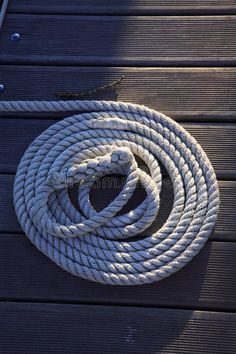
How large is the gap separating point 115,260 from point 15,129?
60 centimetres

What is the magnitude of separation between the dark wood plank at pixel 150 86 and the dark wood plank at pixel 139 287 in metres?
0.48

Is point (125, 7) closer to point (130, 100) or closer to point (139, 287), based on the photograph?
point (130, 100)

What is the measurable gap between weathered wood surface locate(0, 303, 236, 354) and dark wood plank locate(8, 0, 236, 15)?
3.67 feet

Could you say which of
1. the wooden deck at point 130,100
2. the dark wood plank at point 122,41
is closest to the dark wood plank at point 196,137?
the wooden deck at point 130,100

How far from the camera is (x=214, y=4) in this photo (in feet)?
6.49

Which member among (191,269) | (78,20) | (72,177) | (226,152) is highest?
(78,20)

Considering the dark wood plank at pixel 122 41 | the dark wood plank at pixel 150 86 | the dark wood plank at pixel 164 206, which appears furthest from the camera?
the dark wood plank at pixel 122 41

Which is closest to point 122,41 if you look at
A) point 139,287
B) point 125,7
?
point 125,7

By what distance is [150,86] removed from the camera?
1816 mm

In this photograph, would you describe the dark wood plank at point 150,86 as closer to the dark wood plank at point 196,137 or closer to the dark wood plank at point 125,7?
the dark wood plank at point 196,137

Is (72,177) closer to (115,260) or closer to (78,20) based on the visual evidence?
(115,260)

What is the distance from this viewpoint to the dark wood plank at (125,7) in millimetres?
1970

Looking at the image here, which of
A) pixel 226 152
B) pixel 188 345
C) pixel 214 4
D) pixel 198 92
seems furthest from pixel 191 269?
pixel 214 4

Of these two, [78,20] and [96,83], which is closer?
[96,83]
